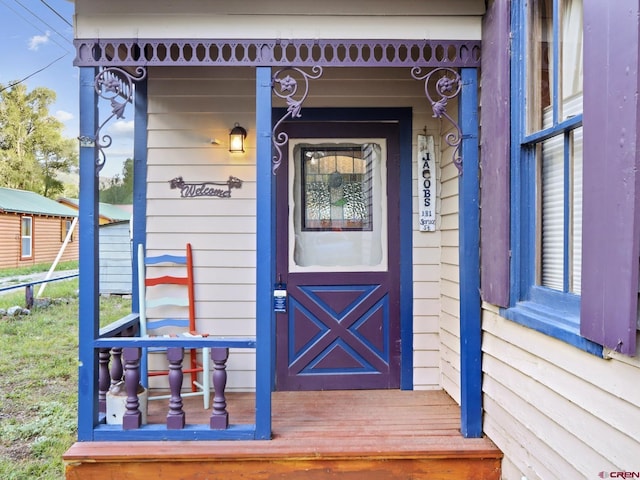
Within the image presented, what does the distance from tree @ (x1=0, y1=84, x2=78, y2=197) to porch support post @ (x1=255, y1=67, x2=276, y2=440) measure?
869 inches

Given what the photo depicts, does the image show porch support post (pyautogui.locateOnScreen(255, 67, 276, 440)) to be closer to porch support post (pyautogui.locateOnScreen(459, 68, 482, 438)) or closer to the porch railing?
the porch railing

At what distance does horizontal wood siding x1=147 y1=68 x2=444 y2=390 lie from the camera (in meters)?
3.33

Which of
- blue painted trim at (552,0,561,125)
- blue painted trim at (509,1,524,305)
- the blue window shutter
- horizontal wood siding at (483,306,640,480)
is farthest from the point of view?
blue painted trim at (509,1,524,305)

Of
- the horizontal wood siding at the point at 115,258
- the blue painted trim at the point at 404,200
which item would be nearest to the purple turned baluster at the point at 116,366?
the blue painted trim at the point at 404,200

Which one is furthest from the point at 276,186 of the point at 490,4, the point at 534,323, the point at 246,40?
the point at 534,323

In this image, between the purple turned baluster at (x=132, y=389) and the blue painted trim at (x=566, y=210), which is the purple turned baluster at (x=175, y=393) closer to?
the purple turned baluster at (x=132, y=389)

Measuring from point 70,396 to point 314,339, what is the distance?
8.85 ft

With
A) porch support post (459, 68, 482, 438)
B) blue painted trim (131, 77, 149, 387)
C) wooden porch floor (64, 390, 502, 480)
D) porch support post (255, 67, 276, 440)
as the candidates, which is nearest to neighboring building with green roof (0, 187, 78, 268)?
blue painted trim (131, 77, 149, 387)

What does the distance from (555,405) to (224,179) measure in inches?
99.6

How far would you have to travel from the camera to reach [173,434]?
7.90 ft

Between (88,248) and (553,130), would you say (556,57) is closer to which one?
(553,130)

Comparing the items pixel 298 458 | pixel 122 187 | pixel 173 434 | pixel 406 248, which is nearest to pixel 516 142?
pixel 406 248

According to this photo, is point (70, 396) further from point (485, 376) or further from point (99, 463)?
point (485, 376)

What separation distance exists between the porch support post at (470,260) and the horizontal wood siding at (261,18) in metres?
0.42
